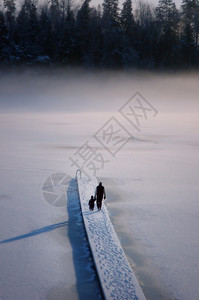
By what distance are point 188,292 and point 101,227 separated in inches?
98.9

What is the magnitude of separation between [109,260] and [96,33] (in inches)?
2241

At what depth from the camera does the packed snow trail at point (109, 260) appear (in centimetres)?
429

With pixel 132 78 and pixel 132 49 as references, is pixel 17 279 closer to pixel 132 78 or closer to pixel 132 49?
pixel 132 49

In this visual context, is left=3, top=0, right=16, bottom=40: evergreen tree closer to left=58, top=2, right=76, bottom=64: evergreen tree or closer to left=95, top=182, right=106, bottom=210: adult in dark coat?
left=58, top=2, right=76, bottom=64: evergreen tree

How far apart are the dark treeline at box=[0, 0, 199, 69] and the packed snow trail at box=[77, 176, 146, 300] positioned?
50.2 metres

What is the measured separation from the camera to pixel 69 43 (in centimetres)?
5766

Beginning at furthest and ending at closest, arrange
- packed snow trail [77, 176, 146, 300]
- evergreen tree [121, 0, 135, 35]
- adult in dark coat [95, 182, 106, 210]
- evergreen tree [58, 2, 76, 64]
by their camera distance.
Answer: evergreen tree [58, 2, 76, 64], evergreen tree [121, 0, 135, 35], adult in dark coat [95, 182, 106, 210], packed snow trail [77, 176, 146, 300]

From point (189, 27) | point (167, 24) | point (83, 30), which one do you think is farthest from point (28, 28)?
point (189, 27)

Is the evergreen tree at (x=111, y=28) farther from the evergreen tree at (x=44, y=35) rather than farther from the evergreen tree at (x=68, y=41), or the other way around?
the evergreen tree at (x=44, y=35)

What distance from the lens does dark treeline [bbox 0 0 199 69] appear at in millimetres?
50688

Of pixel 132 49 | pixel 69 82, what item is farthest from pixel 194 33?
pixel 69 82

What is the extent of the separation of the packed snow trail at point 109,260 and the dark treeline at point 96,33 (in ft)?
165

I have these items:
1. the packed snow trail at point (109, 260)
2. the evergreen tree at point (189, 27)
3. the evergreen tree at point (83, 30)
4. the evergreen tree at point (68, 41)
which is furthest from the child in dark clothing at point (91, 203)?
the evergreen tree at point (189, 27)

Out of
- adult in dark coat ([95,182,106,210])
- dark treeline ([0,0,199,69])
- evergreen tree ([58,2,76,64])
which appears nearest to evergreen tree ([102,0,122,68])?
dark treeline ([0,0,199,69])
